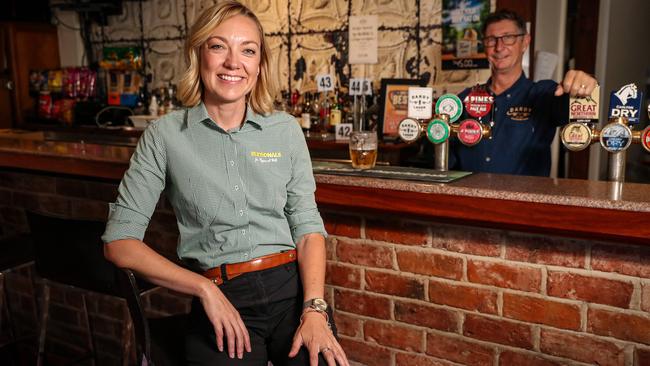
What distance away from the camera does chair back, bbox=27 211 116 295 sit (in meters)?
1.75

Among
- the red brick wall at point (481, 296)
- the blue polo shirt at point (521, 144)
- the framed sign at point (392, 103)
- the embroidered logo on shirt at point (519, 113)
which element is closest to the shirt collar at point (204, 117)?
the red brick wall at point (481, 296)

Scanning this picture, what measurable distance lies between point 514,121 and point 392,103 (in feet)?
4.88

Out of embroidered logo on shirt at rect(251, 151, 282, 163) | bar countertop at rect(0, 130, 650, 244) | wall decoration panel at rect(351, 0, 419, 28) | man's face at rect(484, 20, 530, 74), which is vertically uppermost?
wall decoration panel at rect(351, 0, 419, 28)

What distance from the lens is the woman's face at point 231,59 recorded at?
4.91 ft

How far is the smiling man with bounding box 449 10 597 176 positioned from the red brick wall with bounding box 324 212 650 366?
3.00 feet

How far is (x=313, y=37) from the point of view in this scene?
15.8ft

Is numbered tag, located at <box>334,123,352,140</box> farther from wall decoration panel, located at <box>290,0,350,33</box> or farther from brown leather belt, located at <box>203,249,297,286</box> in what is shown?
brown leather belt, located at <box>203,249,297,286</box>

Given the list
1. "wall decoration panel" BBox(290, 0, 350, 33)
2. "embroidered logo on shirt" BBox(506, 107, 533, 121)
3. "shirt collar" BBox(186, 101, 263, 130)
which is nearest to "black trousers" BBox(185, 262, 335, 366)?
"shirt collar" BBox(186, 101, 263, 130)

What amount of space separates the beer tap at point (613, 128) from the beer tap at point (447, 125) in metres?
0.29

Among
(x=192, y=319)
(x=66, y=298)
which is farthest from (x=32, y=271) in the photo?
(x=192, y=319)

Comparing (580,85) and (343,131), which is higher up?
(580,85)

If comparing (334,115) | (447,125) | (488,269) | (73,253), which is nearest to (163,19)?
(334,115)

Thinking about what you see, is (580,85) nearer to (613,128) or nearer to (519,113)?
(613,128)

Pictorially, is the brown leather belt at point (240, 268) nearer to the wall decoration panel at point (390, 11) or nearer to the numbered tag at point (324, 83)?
the numbered tag at point (324, 83)
